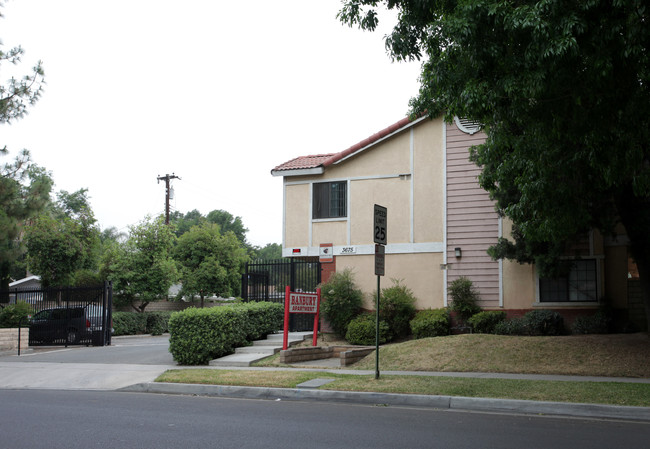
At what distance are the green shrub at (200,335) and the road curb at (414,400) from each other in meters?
2.85

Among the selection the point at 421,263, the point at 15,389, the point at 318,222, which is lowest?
the point at 15,389

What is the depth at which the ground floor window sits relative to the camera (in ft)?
55.2

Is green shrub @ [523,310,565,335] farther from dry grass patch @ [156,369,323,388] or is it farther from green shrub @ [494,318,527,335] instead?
dry grass patch @ [156,369,323,388]

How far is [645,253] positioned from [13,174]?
1902cm

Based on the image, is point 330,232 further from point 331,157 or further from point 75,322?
point 75,322

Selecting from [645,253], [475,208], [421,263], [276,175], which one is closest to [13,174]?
[276,175]

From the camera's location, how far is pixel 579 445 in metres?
6.78

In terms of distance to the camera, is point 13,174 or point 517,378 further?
point 13,174

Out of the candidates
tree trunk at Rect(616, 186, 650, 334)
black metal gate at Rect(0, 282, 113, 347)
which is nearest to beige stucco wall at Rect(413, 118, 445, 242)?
tree trunk at Rect(616, 186, 650, 334)

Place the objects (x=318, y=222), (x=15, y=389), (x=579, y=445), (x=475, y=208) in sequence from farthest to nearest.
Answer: (x=318, y=222) < (x=475, y=208) < (x=15, y=389) < (x=579, y=445)

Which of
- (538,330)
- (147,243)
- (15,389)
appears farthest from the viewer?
(147,243)

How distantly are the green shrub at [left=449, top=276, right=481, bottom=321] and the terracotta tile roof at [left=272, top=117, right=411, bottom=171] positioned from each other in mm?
5103

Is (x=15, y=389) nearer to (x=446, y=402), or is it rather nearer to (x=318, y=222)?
(x=446, y=402)

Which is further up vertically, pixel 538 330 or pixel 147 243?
pixel 147 243
